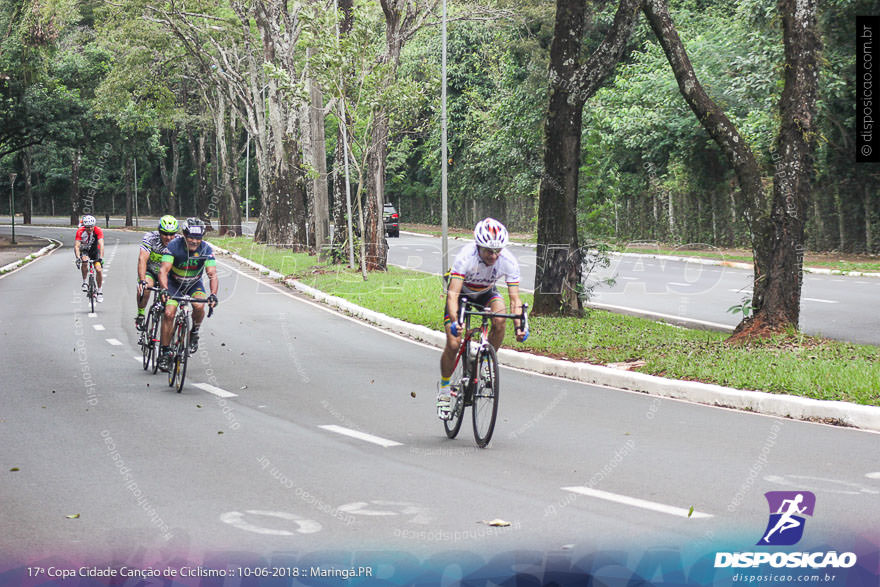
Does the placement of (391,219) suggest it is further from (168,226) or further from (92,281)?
(168,226)

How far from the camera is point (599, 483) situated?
7445 millimetres

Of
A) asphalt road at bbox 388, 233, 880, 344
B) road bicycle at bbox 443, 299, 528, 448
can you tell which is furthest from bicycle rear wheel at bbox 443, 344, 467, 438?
asphalt road at bbox 388, 233, 880, 344

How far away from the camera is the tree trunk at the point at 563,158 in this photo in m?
16.9

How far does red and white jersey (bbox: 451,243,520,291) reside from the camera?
9070 mm

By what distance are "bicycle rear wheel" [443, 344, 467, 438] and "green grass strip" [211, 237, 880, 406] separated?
11.1 ft

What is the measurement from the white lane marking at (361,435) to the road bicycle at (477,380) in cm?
57

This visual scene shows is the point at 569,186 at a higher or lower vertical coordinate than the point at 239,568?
higher

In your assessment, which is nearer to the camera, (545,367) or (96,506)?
(96,506)

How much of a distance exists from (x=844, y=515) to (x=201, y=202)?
216 ft

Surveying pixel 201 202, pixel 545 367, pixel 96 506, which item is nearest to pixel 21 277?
pixel 545 367

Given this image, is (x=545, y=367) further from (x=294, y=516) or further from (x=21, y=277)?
(x=21, y=277)

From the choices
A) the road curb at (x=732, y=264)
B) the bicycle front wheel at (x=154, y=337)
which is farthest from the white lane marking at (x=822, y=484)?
the road curb at (x=732, y=264)

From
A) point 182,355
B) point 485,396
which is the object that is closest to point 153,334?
point 182,355

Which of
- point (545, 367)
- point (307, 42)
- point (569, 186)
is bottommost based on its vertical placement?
point (545, 367)
